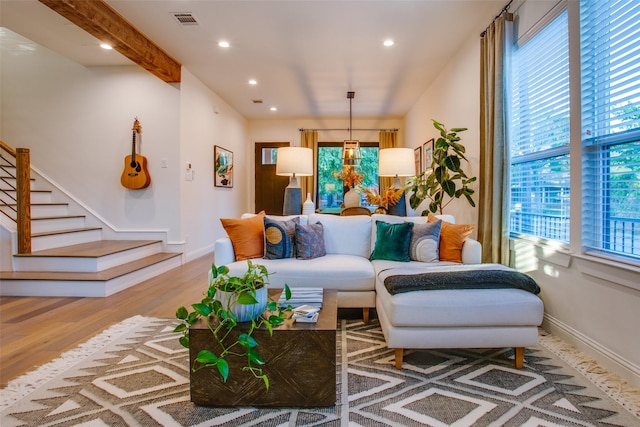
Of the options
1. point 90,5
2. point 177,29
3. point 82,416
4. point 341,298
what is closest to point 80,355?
point 82,416

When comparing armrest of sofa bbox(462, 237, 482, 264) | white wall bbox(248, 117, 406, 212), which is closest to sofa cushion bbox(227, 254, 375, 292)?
armrest of sofa bbox(462, 237, 482, 264)

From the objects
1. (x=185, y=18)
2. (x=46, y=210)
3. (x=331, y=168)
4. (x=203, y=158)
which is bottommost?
(x=46, y=210)

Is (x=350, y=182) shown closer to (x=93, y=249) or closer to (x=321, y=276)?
(x=321, y=276)

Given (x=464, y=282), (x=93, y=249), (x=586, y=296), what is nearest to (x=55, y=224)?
(x=93, y=249)

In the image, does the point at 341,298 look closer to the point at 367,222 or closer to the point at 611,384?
the point at 367,222

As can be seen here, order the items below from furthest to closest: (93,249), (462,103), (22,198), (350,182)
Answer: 1. (350,182)
2. (93,249)
3. (462,103)
4. (22,198)

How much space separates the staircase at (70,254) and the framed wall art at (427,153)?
13.2ft

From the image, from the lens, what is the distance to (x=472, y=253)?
272cm

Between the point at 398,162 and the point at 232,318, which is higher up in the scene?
the point at 398,162

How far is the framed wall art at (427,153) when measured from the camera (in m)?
5.14

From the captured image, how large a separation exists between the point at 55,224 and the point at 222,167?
8.72 ft

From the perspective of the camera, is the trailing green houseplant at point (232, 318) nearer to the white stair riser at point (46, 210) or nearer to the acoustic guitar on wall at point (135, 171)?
the acoustic guitar on wall at point (135, 171)

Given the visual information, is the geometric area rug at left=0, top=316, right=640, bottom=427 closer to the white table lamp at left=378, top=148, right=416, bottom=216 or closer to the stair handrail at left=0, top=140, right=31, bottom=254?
the white table lamp at left=378, top=148, right=416, bottom=216

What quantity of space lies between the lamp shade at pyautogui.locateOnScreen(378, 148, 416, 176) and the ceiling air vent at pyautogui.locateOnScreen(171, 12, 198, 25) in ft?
7.84
